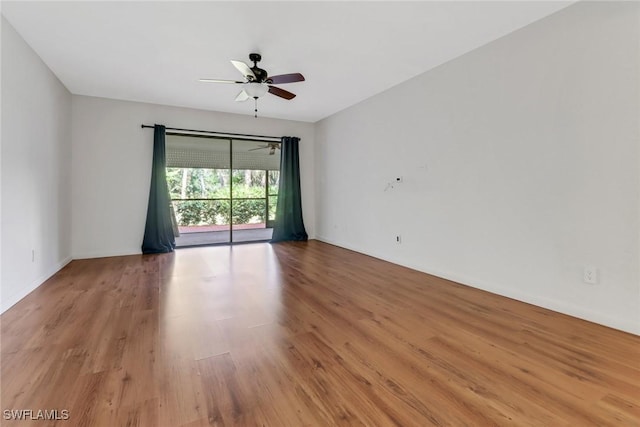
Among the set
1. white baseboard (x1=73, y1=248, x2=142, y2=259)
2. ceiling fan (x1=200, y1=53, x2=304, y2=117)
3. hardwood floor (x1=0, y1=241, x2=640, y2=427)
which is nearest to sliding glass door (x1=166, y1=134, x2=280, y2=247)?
white baseboard (x1=73, y1=248, x2=142, y2=259)

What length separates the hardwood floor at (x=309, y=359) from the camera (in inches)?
55.7

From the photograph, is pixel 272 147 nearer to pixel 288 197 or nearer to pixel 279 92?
pixel 288 197

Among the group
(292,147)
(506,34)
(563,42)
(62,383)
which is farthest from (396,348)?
(292,147)

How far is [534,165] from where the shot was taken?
108 inches

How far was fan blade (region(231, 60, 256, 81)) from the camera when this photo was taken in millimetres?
2939

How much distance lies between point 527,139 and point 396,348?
2.32 m

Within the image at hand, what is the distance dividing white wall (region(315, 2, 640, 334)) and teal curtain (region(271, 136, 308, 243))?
251 cm

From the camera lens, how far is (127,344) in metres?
2.04

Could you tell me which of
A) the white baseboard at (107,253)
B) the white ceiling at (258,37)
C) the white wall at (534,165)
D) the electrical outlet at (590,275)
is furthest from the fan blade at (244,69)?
the white baseboard at (107,253)

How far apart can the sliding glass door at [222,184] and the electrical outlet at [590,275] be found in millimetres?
5290

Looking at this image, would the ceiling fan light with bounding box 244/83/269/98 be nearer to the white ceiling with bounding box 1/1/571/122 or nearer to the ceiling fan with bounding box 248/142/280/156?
the white ceiling with bounding box 1/1/571/122

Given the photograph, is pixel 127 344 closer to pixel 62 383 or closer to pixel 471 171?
pixel 62 383

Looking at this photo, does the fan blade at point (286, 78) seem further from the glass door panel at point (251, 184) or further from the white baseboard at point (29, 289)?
the white baseboard at point (29, 289)

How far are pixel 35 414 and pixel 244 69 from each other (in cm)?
301
